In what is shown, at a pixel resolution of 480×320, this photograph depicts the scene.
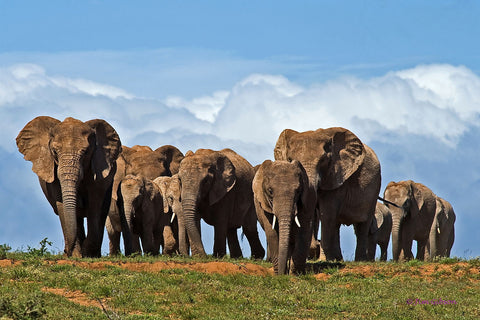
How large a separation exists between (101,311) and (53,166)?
28.0 feet

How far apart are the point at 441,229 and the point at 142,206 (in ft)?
53.5

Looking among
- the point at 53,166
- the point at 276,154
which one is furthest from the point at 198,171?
the point at 53,166

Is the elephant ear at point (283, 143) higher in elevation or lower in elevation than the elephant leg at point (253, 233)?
higher

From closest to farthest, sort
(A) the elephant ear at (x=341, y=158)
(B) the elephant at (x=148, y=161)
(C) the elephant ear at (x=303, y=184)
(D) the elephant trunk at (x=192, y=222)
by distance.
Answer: (C) the elephant ear at (x=303, y=184), (A) the elephant ear at (x=341, y=158), (D) the elephant trunk at (x=192, y=222), (B) the elephant at (x=148, y=161)

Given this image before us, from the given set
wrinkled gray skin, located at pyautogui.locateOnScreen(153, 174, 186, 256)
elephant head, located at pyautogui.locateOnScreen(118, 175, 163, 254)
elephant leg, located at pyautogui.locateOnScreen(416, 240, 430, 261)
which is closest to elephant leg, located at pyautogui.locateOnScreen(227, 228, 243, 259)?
wrinkled gray skin, located at pyautogui.locateOnScreen(153, 174, 186, 256)

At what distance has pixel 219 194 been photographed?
95.7ft

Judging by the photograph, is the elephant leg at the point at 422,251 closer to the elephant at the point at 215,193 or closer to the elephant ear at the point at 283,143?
the elephant at the point at 215,193

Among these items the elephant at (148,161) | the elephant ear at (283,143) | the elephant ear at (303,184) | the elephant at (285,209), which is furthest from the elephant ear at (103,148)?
the elephant at (148,161)

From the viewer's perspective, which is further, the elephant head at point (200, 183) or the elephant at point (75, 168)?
the elephant head at point (200, 183)

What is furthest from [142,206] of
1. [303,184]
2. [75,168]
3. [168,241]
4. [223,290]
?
[223,290]

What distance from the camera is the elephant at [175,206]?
29.2 metres

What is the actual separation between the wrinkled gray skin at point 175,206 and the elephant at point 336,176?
4.03m

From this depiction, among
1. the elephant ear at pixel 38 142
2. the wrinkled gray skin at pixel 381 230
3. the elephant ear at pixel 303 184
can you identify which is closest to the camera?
the elephant ear at pixel 303 184

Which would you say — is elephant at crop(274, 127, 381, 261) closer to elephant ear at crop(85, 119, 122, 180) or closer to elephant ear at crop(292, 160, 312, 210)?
elephant ear at crop(292, 160, 312, 210)
